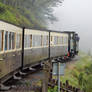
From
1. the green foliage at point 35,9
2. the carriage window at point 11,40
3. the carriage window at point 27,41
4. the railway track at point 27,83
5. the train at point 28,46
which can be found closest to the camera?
the railway track at point 27,83

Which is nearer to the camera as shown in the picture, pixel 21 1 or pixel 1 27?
pixel 1 27

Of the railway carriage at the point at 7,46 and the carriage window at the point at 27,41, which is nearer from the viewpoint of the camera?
the railway carriage at the point at 7,46

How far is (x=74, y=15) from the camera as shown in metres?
112

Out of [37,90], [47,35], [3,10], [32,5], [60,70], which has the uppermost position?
[32,5]

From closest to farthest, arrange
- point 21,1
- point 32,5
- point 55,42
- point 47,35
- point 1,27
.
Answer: point 1,27 → point 47,35 → point 55,42 → point 21,1 → point 32,5

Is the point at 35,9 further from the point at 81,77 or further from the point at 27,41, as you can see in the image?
the point at 81,77

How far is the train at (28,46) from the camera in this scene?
29.8ft

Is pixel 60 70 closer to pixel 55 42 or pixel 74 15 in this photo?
pixel 55 42

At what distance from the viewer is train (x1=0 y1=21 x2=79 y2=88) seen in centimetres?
909

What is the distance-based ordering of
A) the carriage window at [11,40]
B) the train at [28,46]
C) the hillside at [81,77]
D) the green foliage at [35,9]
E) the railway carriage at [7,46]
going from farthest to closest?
the green foliage at [35,9], the hillside at [81,77], the carriage window at [11,40], the train at [28,46], the railway carriage at [7,46]

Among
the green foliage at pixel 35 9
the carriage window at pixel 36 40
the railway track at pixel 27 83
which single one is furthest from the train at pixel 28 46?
the green foliage at pixel 35 9

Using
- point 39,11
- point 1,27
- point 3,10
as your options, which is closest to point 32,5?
point 39,11

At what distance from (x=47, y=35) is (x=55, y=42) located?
7.24 ft

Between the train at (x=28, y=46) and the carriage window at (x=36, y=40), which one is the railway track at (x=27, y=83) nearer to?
the train at (x=28, y=46)
